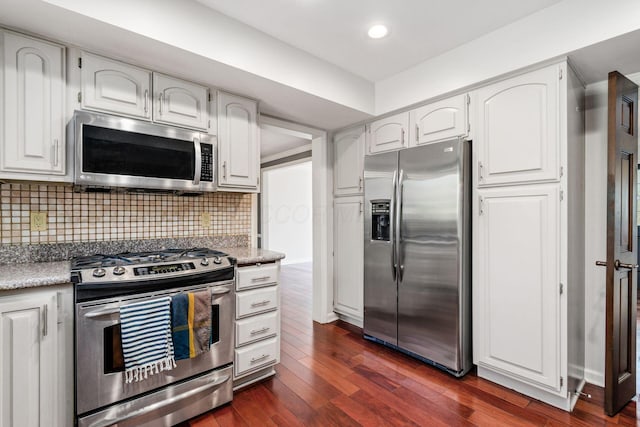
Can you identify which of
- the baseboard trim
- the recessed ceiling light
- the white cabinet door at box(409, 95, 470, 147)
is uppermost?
the recessed ceiling light

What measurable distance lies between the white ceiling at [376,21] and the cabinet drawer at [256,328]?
2.10m

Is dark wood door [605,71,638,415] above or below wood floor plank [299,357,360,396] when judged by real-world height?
above

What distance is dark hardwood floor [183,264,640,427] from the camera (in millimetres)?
1891

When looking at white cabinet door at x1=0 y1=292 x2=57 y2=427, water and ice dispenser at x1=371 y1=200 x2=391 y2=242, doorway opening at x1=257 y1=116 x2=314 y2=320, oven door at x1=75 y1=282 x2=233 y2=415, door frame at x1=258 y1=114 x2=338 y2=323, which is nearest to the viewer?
white cabinet door at x1=0 y1=292 x2=57 y2=427

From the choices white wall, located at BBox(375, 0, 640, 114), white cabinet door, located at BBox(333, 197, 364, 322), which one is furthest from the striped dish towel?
white wall, located at BBox(375, 0, 640, 114)

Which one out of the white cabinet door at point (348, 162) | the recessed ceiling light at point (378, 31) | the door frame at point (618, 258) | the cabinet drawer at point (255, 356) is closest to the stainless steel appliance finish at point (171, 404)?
the cabinet drawer at point (255, 356)

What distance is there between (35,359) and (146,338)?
0.47 meters

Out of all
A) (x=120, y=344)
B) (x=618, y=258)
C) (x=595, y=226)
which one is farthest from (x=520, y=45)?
(x=120, y=344)

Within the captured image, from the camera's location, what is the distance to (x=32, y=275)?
60.4 inches

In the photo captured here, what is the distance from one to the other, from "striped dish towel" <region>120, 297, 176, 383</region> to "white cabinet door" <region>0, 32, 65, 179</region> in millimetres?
938

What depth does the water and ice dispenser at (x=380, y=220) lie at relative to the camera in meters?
2.86

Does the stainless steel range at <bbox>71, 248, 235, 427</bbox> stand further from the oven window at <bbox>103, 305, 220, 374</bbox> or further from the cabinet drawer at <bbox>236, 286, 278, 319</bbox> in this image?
the cabinet drawer at <bbox>236, 286, 278, 319</bbox>

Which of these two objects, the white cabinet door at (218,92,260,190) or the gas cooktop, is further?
the white cabinet door at (218,92,260,190)

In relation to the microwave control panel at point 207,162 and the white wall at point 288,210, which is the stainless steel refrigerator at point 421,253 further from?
the white wall at point 288,210
